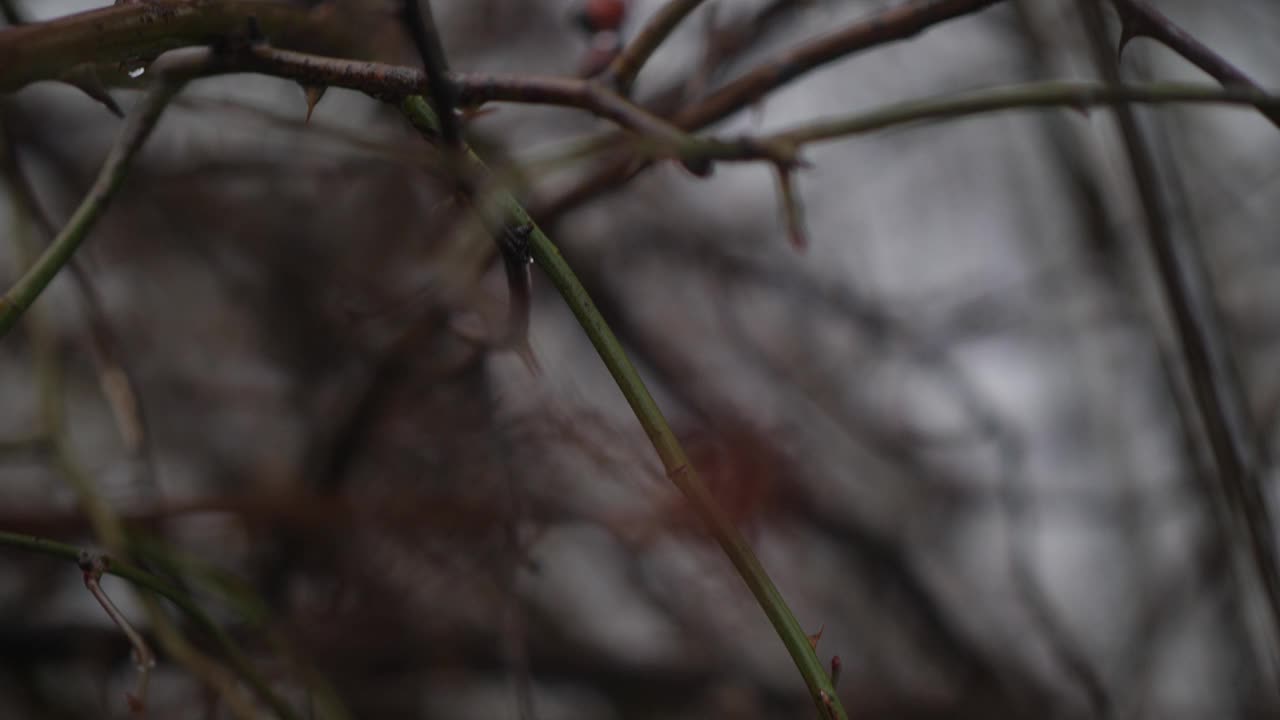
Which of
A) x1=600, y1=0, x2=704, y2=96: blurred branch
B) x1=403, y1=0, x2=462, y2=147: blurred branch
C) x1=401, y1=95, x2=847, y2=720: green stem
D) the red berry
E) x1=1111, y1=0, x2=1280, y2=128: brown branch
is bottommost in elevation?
x1=401, y1=95, x2=847, y2=720: green stem

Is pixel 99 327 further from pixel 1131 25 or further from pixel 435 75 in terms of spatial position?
pixel 1131 25

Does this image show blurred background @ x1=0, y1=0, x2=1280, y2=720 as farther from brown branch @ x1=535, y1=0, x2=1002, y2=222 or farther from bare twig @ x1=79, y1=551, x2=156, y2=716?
bare twig @ x1=79, y1=551, x2=156, y2=716

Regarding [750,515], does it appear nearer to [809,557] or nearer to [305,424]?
[809,557]

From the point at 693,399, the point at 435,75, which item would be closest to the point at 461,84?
the point at 435,75

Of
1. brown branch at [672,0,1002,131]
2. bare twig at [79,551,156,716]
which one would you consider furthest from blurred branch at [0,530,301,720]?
brown branch at [672,0,1002,131]

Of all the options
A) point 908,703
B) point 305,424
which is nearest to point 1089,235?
point 908,703

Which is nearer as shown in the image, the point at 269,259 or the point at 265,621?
the point at 265,621

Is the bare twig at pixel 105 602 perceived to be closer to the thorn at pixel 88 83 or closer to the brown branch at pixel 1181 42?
the thorn at pixel 88 83

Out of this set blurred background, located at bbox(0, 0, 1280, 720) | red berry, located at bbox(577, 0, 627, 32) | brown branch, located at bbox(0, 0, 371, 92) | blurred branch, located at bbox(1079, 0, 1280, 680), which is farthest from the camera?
blurred background, located at bbox(0, 0, 1280, 720)
